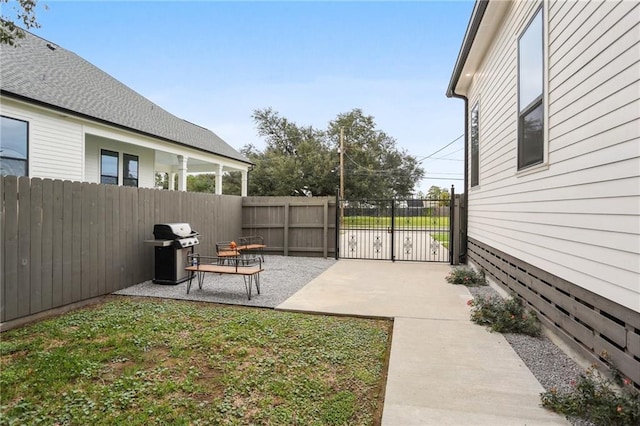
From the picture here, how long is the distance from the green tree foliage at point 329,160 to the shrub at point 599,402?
2865 cm

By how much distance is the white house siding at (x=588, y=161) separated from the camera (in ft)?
7.65

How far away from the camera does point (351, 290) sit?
6051mm

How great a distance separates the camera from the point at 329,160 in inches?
1229

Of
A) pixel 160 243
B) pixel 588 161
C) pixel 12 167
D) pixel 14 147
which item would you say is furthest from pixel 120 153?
pixel 588 161

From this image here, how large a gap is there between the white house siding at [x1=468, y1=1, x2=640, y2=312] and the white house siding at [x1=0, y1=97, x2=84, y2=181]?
944cm

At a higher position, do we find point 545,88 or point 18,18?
point 18,18

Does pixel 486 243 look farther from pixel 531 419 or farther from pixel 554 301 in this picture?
pixel 531 419

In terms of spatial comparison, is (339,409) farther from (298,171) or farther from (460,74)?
(298,171)

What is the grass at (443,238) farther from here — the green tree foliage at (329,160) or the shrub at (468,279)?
the green tree foliage at (329,160)

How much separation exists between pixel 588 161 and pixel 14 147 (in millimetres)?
10000

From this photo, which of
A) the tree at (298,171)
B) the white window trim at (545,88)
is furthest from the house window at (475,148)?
the tree at (298,171)

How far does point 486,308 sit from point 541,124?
231 cm

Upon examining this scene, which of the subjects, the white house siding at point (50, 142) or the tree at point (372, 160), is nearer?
the white house siding at point (50, 142)

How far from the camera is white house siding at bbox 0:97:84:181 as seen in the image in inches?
292
